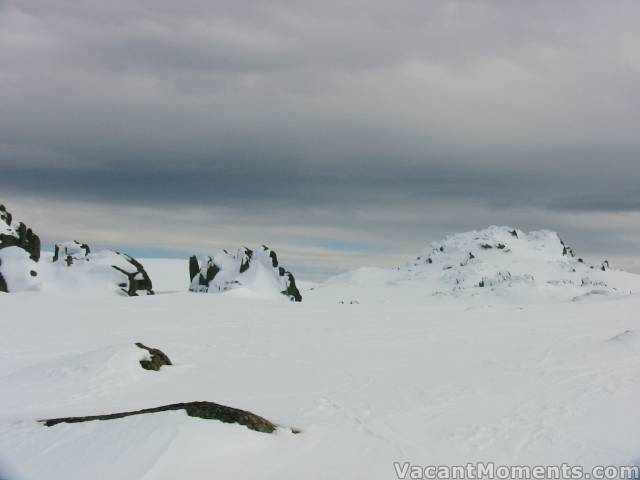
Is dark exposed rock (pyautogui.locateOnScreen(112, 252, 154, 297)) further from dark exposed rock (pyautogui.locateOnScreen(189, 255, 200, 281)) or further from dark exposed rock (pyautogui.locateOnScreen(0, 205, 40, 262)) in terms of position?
dark exposed rock (pyautogui.locateOnScreen(189, 255, 200, 281))

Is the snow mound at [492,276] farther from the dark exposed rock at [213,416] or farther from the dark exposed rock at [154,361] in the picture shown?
the dark exposed rock at [213,416]

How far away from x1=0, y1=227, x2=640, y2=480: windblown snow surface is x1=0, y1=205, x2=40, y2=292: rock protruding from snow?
8.23 m

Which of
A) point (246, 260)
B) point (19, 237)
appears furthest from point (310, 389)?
point (19, 237)

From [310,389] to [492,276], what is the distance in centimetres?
14706

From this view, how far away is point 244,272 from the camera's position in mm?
43906

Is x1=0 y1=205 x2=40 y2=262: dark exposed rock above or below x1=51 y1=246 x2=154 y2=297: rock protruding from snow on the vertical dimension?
above

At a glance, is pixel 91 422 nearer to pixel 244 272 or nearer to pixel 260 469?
pixel 260 469

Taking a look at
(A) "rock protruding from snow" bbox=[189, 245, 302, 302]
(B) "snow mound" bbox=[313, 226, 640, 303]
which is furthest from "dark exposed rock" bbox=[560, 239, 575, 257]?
(A) "rock protruding from snow" bbox=[189, 245, 302, 302]

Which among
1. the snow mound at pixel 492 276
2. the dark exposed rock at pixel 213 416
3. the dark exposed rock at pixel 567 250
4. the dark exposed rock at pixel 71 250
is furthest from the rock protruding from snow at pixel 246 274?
the dark exposed rock at pixel 567 250

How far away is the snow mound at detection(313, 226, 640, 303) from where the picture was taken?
122 meters

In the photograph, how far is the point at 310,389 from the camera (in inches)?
487

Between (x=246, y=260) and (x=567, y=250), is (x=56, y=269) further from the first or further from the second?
(x=567, y=250)

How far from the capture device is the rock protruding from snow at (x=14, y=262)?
3644 centimetres

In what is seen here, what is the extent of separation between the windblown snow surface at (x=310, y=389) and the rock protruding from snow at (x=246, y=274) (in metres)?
13.0
